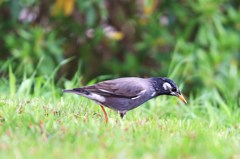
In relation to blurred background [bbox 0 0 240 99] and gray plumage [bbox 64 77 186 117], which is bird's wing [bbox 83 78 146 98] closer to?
gray plumage [bbox 64 77 186 117]

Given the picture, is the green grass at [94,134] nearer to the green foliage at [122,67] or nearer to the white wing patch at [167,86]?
the green foliage at [122,67]

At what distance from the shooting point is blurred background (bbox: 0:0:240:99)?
10.2 meters

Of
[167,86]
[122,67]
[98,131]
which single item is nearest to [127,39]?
[122,67]

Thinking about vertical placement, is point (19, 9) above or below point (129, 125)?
above

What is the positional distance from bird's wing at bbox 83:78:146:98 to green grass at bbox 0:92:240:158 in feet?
0.78

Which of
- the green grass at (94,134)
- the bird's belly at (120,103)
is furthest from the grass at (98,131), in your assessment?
the bird's belly at (120,103)

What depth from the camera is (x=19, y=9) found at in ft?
33.0

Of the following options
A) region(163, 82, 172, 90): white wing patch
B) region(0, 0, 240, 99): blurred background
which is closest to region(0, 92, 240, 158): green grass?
region(163, 82, 172, 90): white wing patch

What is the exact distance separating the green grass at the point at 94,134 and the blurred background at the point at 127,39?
2460 millimetres

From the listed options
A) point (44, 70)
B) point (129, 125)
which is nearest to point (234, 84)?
point (44, 70)

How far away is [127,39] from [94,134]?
251 inches

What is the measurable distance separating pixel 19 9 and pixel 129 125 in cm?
430

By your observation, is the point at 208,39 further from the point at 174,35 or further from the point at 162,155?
the point at 162,155

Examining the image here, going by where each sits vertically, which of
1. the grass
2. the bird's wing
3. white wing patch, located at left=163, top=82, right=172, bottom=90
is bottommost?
the grass
